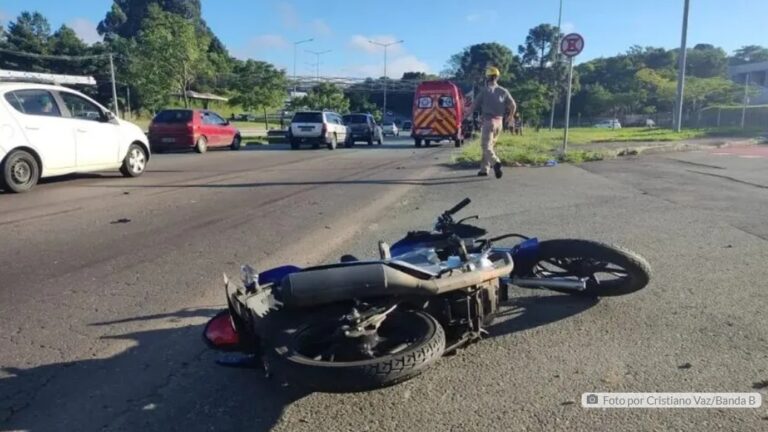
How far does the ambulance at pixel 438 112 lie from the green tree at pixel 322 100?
26.6m

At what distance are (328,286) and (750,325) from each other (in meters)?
2.80

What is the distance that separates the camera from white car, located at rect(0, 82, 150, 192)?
9.45m

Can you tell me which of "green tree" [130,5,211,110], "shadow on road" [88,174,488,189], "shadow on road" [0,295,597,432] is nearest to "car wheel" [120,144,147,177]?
"shadow on road" [88,174,488,189]

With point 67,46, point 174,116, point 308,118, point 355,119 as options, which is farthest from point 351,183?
point 67,46

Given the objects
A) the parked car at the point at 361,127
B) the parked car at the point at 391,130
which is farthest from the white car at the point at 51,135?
the parked car at the point at 391,130

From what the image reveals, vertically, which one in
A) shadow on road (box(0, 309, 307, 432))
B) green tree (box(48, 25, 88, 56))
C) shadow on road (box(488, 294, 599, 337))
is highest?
green tree (box(48, 25, 88, 56))

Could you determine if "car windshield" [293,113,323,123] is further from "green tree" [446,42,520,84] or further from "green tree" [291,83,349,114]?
"green tree" [446,42,520,84]

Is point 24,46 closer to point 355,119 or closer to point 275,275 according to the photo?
point 355,119

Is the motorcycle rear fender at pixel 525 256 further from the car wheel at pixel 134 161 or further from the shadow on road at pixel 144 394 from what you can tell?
the car wheel at pixel 134 161

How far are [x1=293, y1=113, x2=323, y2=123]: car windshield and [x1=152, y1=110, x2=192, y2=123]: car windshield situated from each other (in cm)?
571

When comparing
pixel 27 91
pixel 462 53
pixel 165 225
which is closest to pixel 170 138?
pixel 27 91

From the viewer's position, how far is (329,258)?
18.0 ft

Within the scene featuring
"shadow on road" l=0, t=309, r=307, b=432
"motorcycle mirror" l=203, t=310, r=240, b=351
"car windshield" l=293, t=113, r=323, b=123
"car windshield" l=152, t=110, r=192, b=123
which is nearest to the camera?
"shadow on road" l=0, t=309, r=307, b=432

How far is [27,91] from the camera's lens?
9.85 m
